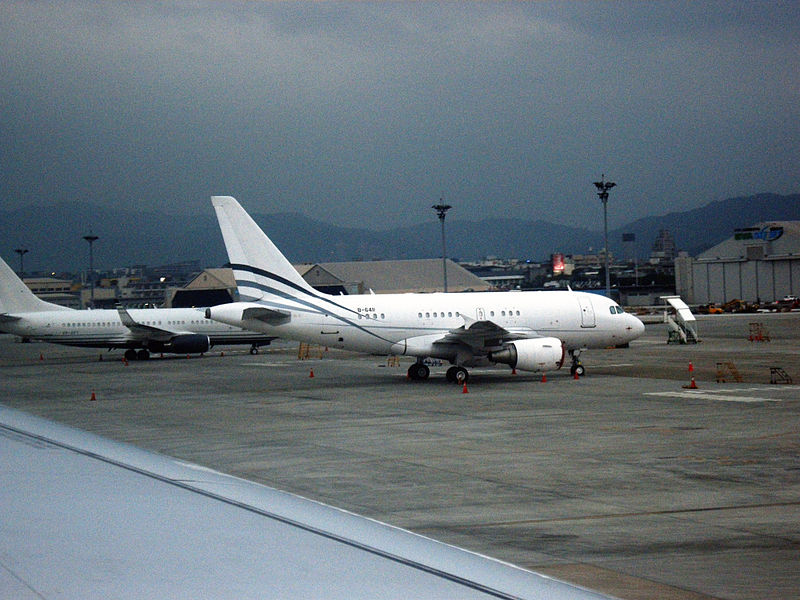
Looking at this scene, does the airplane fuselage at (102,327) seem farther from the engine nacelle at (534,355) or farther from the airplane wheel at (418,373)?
the engine nacelle at (534,355)

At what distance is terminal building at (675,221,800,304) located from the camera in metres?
97.7

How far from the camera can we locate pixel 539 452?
17.1 meters

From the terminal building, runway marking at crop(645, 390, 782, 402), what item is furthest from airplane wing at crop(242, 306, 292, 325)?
the terminal building

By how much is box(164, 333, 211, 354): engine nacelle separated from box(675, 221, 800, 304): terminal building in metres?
66.9

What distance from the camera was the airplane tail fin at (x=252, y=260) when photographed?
104 feet

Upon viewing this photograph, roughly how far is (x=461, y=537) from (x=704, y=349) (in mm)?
36434

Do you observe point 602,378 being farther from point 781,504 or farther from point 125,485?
point 125,485

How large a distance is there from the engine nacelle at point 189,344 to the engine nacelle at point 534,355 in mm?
24859

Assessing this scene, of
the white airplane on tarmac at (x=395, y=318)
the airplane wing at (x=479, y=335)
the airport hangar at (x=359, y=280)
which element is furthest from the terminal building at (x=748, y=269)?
the airplane wing at (x=479, y=335)

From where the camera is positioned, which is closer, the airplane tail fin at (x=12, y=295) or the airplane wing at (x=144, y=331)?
the airplane tail fin at (x=12, y=295)

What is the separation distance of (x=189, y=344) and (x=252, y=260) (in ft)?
66.2

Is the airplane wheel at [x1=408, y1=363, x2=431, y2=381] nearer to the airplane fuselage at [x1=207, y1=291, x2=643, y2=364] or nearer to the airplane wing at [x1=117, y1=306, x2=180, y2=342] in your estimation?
the airplane fuselage at [x1=207, y1=291, x2=643, y2=364]

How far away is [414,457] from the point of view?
16.9 m

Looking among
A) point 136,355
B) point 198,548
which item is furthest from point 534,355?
point 136,355
